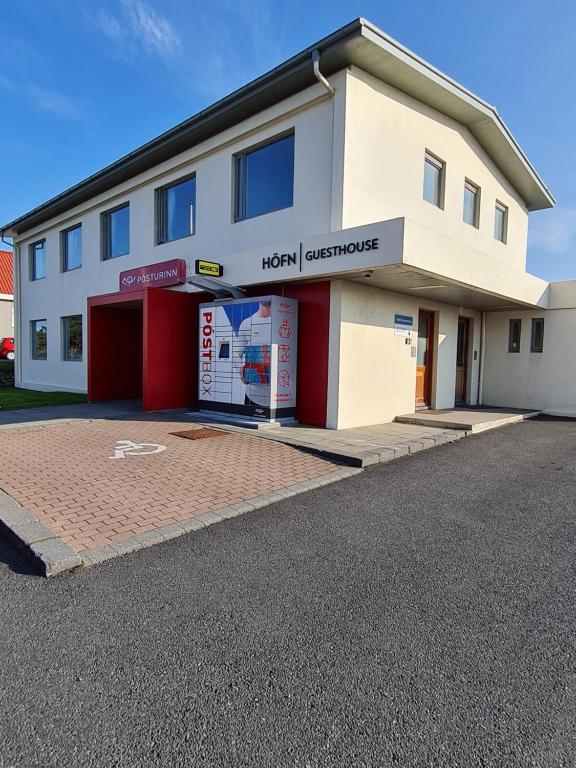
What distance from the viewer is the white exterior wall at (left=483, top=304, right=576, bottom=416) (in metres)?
12.5

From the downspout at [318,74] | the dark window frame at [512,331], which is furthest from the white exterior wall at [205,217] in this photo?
the dark window frame at [512,331]

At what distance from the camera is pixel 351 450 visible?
6.70 m

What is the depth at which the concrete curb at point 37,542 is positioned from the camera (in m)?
3.18

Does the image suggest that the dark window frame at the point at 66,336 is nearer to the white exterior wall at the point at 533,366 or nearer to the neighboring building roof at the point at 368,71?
the neighboring building roof at the point at 368,71

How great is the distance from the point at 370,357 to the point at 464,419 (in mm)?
2698

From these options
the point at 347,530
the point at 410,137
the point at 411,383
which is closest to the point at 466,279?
the point at 411,383

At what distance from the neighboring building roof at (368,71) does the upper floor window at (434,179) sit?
3.75ft

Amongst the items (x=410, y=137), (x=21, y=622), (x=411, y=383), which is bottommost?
(x=21, y=622)

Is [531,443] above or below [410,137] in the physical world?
below

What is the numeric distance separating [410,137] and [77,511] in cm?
956

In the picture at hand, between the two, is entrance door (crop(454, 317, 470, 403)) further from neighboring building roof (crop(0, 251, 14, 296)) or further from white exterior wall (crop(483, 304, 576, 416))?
neighboring building roof (crop(0, 251, 14, 296))

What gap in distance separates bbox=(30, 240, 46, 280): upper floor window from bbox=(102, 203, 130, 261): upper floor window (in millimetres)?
4860

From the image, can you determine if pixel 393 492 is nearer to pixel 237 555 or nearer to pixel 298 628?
pixel 237 555

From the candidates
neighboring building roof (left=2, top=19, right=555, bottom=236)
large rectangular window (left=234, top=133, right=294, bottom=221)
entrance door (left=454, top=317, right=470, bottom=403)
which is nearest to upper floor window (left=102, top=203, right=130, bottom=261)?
neighboring building roof (left=2, top=19, right=555, bottom=236)
